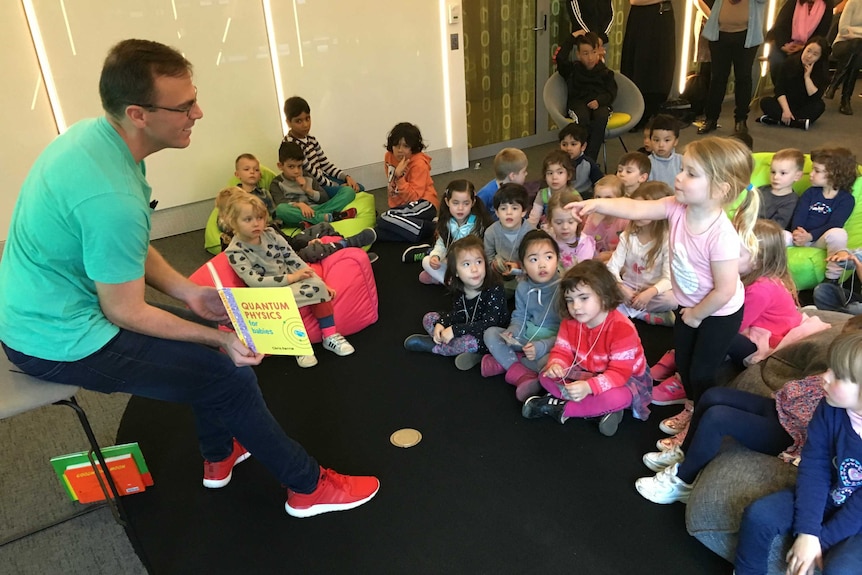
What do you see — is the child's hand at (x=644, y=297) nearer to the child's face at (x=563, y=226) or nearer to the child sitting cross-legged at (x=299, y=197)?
the child's face at (x=563, y=226)

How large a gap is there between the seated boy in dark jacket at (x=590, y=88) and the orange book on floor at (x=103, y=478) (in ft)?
14.9

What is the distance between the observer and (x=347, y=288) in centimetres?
341

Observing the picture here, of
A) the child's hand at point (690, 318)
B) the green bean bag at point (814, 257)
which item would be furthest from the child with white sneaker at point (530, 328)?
the green bean bag at point (814, 257)

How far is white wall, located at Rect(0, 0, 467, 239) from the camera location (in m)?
4.41

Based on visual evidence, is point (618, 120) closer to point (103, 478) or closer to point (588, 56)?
point (588, 56)

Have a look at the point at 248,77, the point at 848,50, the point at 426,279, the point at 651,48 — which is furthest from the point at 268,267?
the point at 848,50

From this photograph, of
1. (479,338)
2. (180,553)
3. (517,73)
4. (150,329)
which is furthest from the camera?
(517,73)

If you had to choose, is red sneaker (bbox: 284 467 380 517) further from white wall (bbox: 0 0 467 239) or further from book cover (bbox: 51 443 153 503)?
white wall (bbox: 0 0 467 239)

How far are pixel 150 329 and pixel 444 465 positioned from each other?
1241 millimetres

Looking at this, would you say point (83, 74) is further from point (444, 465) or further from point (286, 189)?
point (444, 465)

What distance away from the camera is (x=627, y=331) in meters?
2.49

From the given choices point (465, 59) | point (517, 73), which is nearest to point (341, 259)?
point (465, 59)

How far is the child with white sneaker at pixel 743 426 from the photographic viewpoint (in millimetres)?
1923

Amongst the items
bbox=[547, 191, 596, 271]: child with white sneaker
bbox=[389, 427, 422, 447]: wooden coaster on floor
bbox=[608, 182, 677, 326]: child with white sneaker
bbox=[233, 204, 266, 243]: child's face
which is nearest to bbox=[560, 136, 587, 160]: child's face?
bbox=[547, 191, 596, 271]: child with white sneaker
